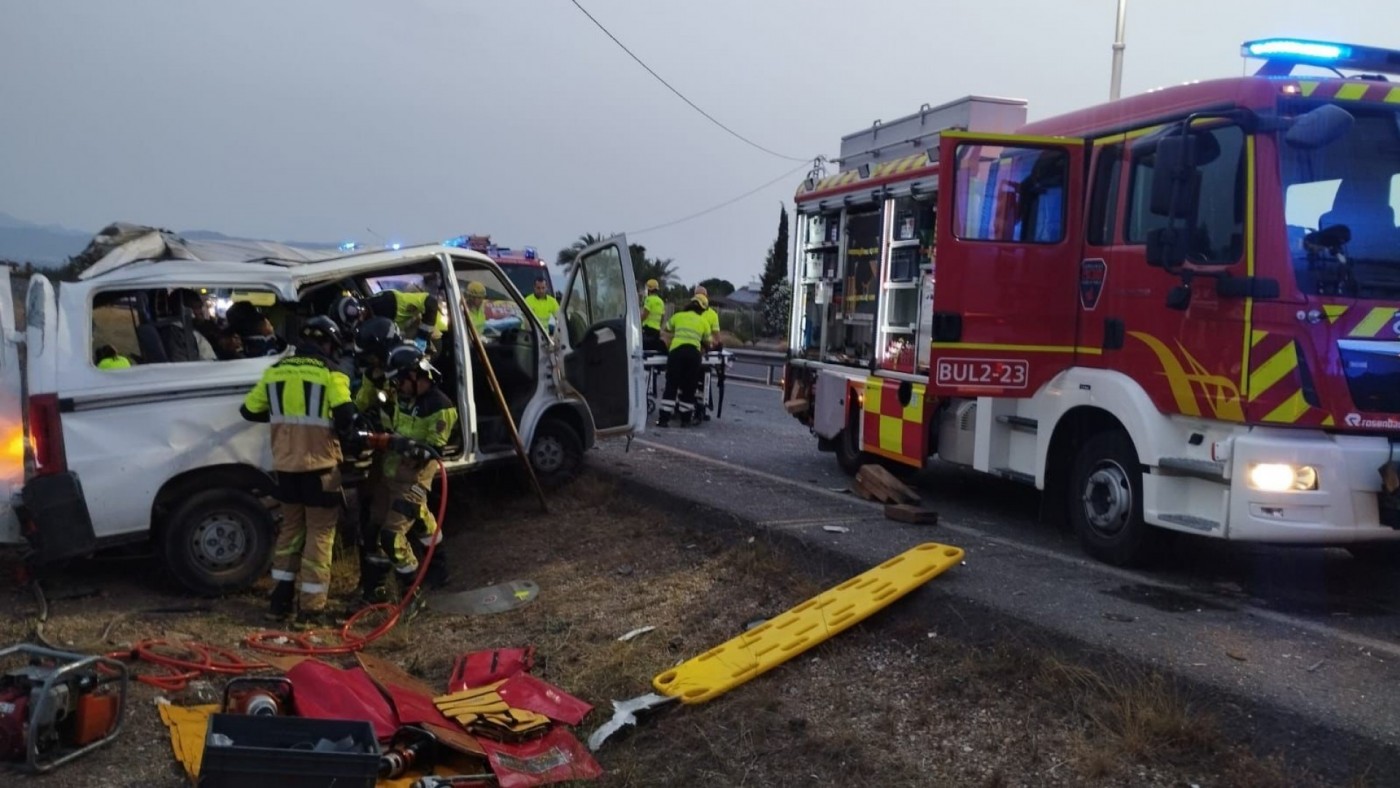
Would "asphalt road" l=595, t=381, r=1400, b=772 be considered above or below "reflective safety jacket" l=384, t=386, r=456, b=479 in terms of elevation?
below

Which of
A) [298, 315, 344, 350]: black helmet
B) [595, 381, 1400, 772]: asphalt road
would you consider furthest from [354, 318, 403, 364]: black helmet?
[595, 381, 1400, 772]: asphalt road

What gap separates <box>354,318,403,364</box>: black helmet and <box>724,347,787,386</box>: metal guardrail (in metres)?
12.9

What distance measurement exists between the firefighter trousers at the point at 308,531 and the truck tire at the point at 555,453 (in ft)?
8.57

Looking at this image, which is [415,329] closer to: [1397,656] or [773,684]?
[773,684]

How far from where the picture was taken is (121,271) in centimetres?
659

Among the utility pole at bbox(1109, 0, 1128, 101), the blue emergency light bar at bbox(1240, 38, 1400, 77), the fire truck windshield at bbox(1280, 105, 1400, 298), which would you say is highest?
the utility pole at bbox(1109, 0, 1128, 101)

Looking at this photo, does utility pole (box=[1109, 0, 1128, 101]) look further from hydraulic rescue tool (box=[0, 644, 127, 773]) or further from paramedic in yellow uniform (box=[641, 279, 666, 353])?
hydraulic rescue tool (box=[0, 644, 127, 773])

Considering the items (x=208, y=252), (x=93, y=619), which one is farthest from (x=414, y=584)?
(x=208, y=252)

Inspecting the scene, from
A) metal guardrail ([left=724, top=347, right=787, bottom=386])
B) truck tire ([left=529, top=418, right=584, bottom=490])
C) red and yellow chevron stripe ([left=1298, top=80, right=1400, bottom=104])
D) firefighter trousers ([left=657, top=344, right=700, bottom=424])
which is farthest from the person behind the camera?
metal guardrail ([left=724, top=347, right=787, bottom=386])

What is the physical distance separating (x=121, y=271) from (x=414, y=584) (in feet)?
8.35

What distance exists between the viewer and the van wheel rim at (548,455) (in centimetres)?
902

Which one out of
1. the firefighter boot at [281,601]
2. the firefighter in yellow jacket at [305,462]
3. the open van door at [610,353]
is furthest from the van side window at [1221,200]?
the firefighter boot at [281,601]

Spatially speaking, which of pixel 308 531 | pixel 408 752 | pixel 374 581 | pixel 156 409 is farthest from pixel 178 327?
pixel 408 752

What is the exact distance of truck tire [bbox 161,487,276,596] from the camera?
6379 millimetres
